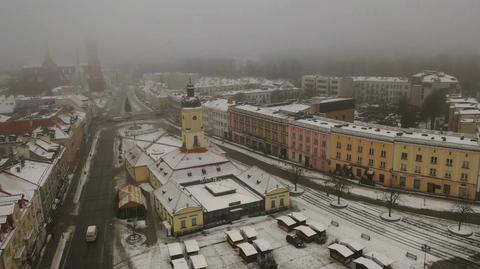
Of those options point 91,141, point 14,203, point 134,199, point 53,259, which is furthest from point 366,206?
point 91,141

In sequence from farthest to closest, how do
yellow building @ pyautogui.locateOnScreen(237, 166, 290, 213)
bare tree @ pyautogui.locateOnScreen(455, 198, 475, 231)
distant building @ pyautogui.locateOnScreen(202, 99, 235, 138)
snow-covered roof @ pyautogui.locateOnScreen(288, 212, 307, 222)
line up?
distant building @ pyautogui.locateOnScreen(202, 99, 235, 138) < yellow building @ pyautogui.locateOnScreen(237, 166, 290, 213) < snow-covered roof @ pyautogui.locateOnScreen(288, 212, 307, 222) < bare tree @ pyautogui.locateOnScreen(455, 198, 475, 231)

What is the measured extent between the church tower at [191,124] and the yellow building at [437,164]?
35.3 meters

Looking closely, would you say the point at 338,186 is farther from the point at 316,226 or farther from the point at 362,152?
the point at 316,226

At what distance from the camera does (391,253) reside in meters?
45.8

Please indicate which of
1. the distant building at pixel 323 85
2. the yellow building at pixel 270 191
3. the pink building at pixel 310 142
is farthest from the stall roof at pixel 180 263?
the distant building at pixel 323 85

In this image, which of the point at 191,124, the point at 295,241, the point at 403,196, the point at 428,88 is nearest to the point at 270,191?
the point at 295,241

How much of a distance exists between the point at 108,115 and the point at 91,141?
51.2m

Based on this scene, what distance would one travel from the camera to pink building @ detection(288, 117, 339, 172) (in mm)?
78500

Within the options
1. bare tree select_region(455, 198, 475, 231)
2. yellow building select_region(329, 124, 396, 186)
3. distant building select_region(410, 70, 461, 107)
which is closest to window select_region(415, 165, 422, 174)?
yellow building select_region(329, 124, 396, 186)

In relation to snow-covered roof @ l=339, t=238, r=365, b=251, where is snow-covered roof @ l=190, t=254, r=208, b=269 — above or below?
below

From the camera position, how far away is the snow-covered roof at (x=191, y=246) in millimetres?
45406

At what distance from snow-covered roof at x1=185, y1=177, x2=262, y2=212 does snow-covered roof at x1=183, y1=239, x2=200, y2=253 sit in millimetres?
6694

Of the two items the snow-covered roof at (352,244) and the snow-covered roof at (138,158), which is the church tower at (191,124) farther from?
the snow-covered roof at (352,244)

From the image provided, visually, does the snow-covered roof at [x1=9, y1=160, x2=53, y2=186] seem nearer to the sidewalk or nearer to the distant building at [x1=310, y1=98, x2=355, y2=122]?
the sidewalk
